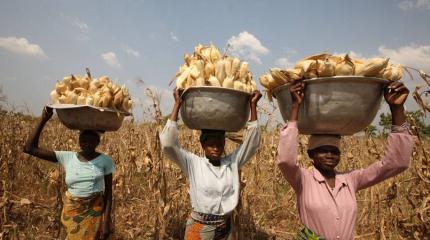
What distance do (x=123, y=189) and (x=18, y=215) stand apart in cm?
123

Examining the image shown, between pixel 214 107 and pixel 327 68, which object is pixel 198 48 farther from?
pixel 327 68

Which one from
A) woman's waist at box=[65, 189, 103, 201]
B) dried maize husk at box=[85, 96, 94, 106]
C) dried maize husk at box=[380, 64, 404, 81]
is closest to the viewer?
dried maize husk at box=[380, 64, 404, 81]

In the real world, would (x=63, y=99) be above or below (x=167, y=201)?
above

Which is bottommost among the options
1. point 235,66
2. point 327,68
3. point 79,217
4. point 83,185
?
point 79,217

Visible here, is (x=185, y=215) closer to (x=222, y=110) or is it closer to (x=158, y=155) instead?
(x=158, y=155)

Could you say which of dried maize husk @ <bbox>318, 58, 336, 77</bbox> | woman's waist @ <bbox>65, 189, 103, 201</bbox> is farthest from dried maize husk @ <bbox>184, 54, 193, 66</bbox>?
woman's waist @ <bbox>65, 189, 103, 201</bbox>

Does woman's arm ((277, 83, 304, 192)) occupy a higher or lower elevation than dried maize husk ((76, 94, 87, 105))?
lower

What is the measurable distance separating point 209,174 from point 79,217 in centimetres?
118

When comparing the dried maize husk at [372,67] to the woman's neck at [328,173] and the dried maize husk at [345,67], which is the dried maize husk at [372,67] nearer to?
the dried maize husk at [345,67]

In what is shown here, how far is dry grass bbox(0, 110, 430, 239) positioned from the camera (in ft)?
9.82

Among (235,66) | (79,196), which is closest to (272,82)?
(235,66)

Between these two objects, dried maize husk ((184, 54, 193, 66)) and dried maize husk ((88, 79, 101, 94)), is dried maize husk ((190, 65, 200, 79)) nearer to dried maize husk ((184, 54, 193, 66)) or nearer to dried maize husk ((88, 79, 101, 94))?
dried maize husk ((184, 54, 193, 66))

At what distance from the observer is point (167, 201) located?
124 inches

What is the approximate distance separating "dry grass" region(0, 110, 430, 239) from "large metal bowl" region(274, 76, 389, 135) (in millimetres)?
1297
